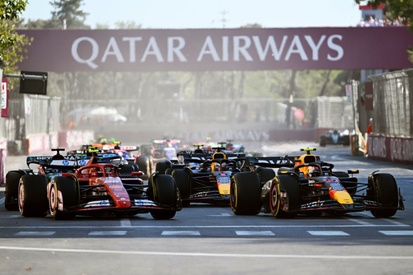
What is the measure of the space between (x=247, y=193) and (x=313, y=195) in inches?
52.4

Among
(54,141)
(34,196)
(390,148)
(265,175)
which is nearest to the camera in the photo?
(34,196)

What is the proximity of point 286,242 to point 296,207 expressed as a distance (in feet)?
14.7

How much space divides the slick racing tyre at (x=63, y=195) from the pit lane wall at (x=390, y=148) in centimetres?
3019

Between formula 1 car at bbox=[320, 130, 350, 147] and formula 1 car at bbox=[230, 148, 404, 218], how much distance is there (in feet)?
206

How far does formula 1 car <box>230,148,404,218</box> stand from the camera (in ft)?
73.0

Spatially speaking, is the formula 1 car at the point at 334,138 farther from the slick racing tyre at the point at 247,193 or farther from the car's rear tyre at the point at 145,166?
the slick racing tyre at the point at 247,193

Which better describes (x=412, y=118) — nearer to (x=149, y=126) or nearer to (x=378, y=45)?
(x=378, y=45)

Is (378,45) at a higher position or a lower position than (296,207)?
higher

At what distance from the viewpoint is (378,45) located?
231ft

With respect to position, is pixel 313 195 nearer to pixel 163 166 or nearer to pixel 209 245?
pixel 209 245

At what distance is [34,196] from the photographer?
76.5ft

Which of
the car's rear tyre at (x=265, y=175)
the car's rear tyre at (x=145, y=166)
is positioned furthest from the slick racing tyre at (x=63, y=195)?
the car's rear tyre at (x=145, y=166)

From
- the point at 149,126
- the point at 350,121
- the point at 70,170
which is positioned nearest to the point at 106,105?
the point at 149,126

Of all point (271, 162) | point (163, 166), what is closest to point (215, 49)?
point (163, 166)
